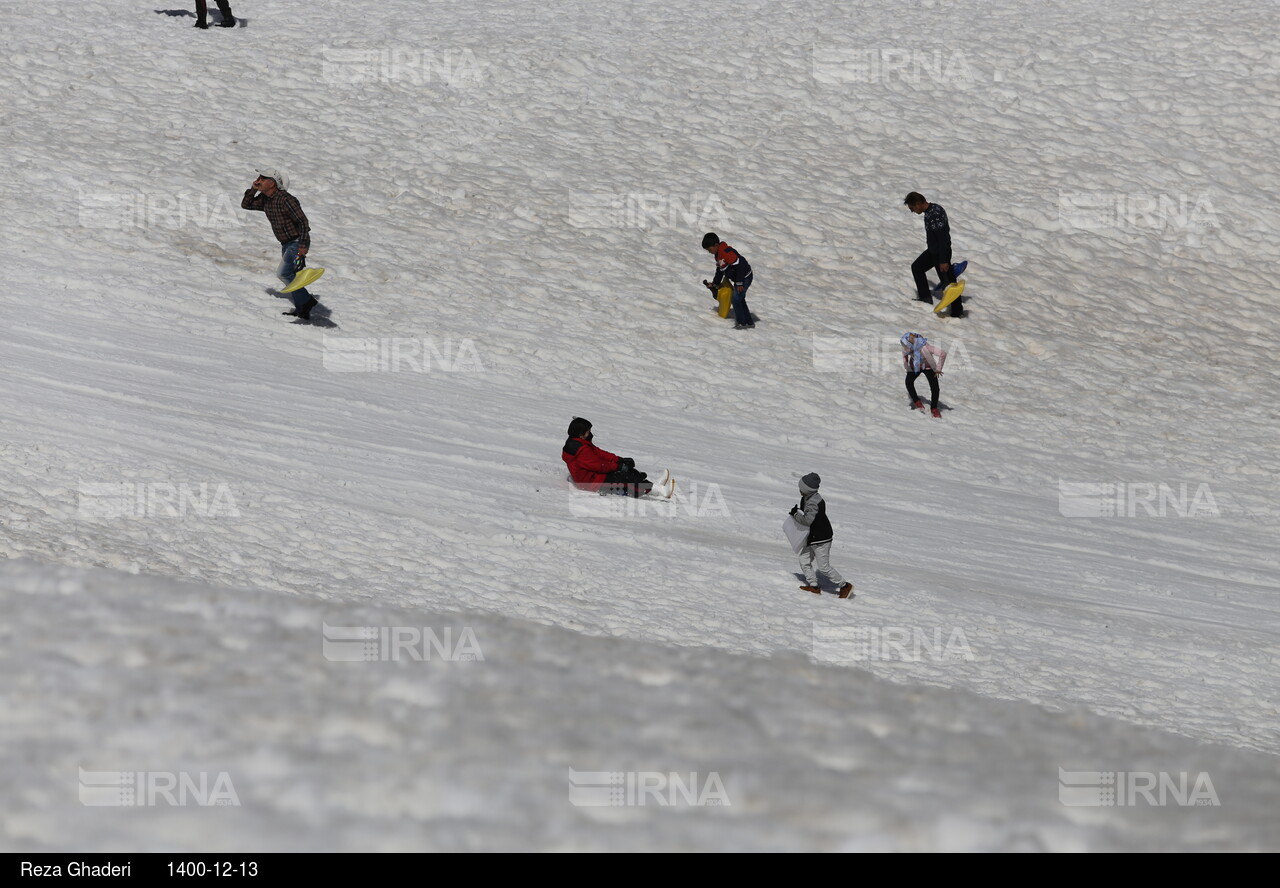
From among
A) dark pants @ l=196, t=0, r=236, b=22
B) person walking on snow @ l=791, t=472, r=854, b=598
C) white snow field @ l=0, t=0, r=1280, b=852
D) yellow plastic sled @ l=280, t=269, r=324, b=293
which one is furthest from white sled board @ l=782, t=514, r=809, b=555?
dark pants @ l=196, t=0, r=236, b=22

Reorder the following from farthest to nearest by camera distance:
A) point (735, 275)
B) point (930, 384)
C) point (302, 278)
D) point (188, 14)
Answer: point (188, 14) < point (735, 275) < point (930, 384) < point (302, 278)

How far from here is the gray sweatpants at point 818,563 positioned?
35.2 ft

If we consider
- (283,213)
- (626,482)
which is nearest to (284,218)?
(283,213)

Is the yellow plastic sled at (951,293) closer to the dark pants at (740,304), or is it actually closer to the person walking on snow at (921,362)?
the person walking on snow at (921,362)

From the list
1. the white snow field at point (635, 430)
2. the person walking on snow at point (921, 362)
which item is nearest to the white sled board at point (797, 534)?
the white snow field at point (635, 430)

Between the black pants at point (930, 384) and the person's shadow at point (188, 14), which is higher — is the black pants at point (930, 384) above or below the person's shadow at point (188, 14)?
below

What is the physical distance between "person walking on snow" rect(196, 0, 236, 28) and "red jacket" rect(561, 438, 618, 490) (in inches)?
673

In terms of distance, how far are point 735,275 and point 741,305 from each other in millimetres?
473

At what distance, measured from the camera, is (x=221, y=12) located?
2527 cm

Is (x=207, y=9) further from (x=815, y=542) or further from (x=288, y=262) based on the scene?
(x=815, y=542)

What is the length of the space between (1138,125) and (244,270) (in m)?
20.0

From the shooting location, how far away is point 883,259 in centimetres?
2208

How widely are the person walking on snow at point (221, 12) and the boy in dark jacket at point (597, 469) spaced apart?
1701 centimetres
